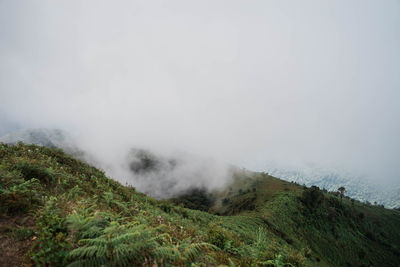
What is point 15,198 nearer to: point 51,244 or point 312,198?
point 51,244

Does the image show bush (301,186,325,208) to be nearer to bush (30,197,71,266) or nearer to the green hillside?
the green hillside

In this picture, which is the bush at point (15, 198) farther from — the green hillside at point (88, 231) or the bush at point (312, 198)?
the bush at point (312, 198)

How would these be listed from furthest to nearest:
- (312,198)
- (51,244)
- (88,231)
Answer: (312,198) < (88,231) < (51,244)

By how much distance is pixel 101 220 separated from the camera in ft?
15.3

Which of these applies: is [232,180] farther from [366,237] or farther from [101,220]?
[101,220]

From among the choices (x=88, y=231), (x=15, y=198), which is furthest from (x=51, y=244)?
(x=15, y=198)

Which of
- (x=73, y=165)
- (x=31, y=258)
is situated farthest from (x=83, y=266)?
(x=73, y=165)

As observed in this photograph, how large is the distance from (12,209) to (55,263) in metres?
3.01

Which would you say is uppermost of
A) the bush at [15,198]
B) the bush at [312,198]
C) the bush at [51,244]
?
the bush at [312,198]

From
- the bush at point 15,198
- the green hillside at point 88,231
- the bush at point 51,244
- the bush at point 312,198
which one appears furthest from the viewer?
the bush at point 312,198

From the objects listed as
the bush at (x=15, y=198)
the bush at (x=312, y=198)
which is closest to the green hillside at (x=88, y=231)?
the bush at (x=15, y=198)

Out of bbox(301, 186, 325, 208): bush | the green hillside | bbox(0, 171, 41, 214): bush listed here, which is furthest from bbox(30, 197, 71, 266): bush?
bbox(301, 186, 325, 208): bush

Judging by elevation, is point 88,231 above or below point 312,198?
below

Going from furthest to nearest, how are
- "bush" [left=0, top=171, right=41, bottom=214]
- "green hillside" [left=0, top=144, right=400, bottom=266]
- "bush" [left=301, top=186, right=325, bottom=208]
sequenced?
"bush" [left=301, top=186, right=325, bottom=208] → "bush" [left=0, top=171, right=41, bottom=214] → "green hillside" [left=0, top=144, right=400, bottom=266]
